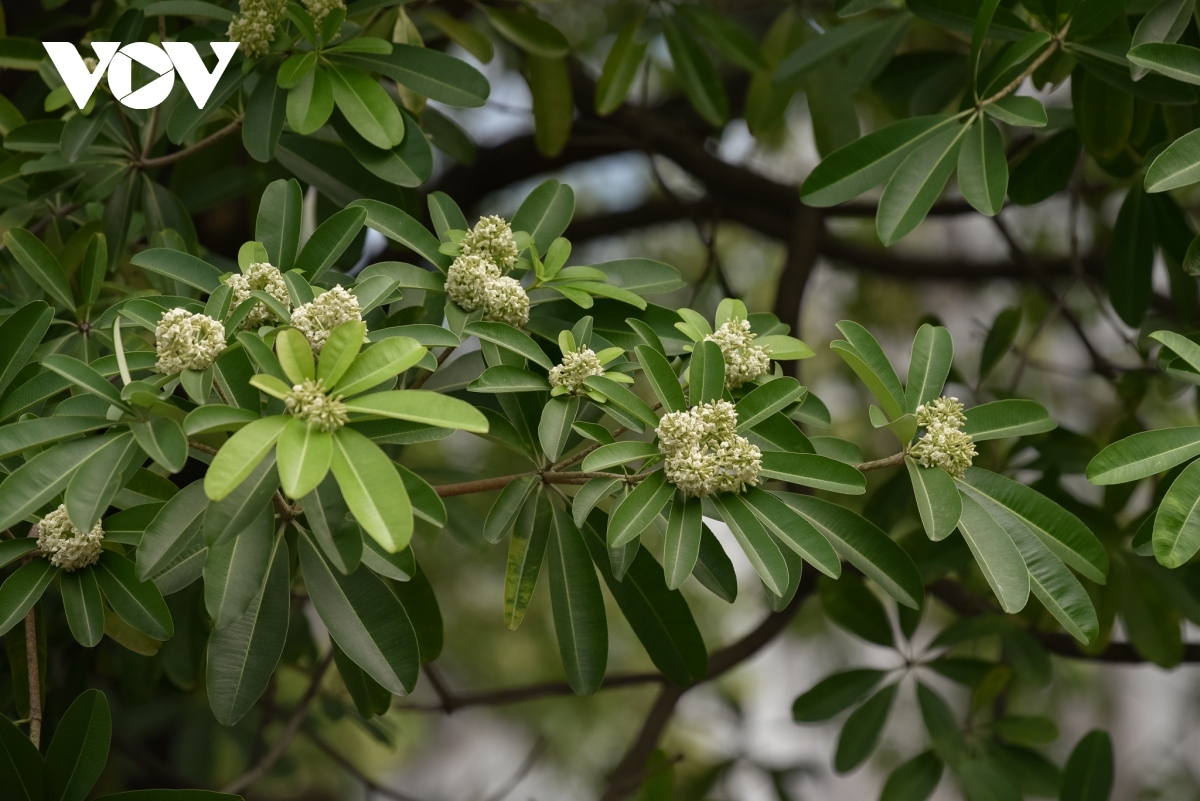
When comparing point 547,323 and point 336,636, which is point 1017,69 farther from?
point 336,636

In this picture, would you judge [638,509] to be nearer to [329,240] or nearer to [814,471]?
[814,471]

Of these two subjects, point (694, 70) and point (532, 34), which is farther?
point (694, 70)

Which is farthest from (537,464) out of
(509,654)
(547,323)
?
(509,654)

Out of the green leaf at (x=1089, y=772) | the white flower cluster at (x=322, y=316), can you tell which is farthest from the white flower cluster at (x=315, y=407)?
the green leaf at (x=1089, y=772)

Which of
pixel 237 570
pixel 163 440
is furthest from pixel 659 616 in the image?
pixel 163 440

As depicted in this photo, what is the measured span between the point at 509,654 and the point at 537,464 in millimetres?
3110

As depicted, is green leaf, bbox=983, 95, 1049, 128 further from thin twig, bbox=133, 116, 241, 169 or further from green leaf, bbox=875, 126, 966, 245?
thin twig, bbox=133, 116, 241, 169

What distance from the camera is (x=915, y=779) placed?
1860 millimetres

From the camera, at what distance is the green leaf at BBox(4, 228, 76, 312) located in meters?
1.26

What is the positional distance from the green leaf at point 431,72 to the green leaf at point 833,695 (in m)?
1.26

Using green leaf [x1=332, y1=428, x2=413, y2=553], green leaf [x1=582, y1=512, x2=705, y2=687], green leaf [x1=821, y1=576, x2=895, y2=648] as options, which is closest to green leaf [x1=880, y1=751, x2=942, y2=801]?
green leaf [x1=821, y1=576, x2=895, y2=648]

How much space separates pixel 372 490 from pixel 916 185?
840 millimetres

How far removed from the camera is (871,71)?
1785mm

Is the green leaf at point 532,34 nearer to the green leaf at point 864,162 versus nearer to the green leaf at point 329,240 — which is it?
the green leaf at point 864,162
